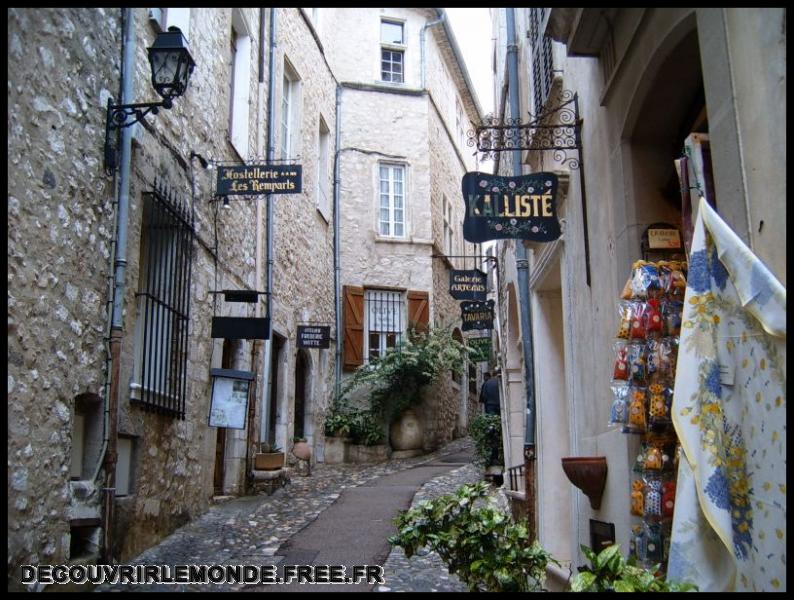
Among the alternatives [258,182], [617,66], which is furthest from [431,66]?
[617,66]

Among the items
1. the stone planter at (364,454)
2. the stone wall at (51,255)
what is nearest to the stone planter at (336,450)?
the stone planter at (364,454)

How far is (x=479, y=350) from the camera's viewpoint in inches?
643

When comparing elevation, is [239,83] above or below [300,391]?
above

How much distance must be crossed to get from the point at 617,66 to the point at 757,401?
242 cm

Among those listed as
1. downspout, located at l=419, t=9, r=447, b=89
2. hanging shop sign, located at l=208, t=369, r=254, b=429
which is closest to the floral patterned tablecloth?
hanging shop sign, located at l=208, t=369, r=254, b=429

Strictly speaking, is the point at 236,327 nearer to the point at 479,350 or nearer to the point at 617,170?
the point at 617,170

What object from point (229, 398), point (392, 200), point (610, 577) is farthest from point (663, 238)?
point (392, 200)

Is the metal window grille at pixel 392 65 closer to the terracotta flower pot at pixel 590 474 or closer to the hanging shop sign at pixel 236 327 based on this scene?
the hanging shop sign at pixel 236 327

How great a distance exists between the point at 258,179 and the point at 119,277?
276 centimetres

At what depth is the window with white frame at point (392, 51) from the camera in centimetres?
1777

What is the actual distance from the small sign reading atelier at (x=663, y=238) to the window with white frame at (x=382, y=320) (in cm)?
1145

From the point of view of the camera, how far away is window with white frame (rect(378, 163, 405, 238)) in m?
16.8

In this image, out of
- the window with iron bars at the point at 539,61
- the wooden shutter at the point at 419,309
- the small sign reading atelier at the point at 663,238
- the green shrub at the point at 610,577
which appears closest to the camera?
the green shrub at the point at 610,577

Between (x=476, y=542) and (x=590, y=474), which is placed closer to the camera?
(x=476, y=542)
